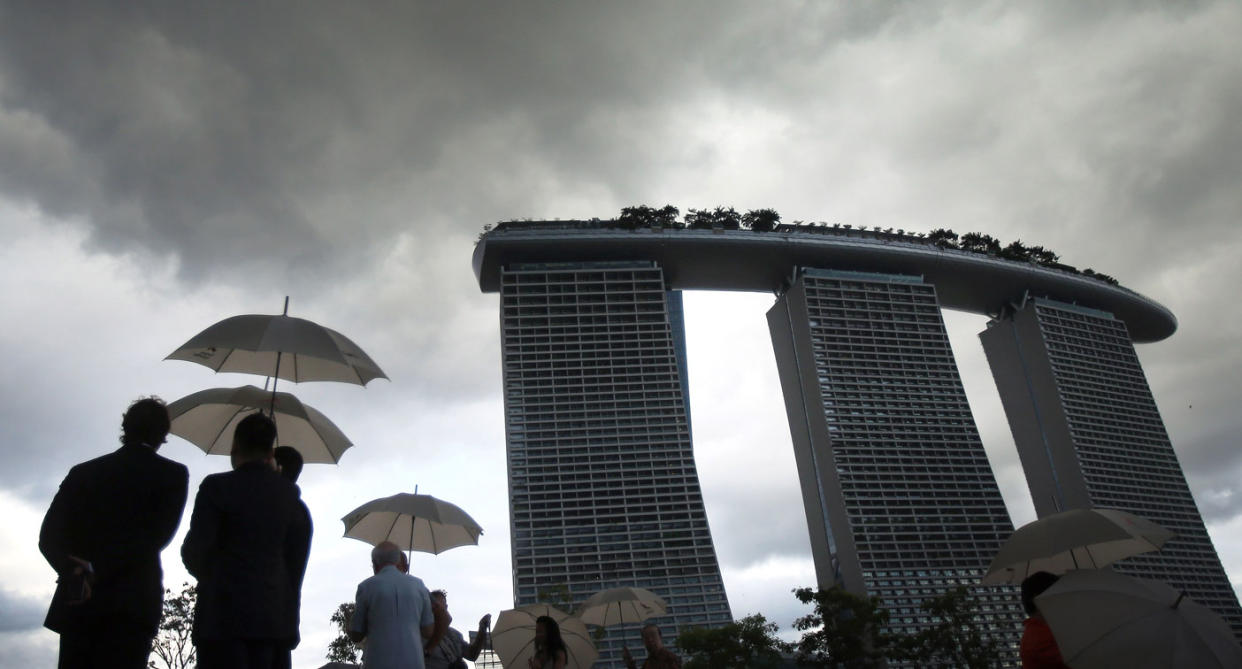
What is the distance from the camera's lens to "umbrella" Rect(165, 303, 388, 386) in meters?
7.64

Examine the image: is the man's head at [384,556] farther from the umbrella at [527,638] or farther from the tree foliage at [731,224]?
the tree foliage at [731,224]

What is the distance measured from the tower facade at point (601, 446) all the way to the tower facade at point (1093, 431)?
24.5 metres

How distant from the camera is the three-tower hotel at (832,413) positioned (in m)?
44.9

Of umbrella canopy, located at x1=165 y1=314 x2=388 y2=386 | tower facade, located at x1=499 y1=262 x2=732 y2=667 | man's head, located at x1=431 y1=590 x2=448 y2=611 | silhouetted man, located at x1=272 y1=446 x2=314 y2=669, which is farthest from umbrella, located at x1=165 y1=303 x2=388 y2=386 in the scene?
tower facade, located at x1=499 y1=262 x2=732 y2=667

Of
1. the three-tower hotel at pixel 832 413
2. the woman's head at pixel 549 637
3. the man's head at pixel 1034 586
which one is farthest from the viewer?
the three-tower hotel at pixel 832 413

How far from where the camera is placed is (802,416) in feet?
170

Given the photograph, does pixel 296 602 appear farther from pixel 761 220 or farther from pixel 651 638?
pixel 761 220

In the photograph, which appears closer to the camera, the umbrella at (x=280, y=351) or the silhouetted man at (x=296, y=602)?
the silhouetted man at (x=296, y=602)

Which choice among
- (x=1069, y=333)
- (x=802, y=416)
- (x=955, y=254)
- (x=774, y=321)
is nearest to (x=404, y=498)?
(x=802, y=416)

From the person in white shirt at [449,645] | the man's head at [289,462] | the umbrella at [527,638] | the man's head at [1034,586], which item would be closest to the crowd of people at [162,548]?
the man's head at [289,462]

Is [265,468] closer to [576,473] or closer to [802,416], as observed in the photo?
[576,473]

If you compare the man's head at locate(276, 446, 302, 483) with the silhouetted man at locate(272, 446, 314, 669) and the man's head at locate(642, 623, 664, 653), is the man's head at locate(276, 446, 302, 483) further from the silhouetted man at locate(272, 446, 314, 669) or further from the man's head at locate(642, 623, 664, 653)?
the man's head at locate(642, 623, 664, 653)

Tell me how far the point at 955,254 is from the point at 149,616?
56.0 meters

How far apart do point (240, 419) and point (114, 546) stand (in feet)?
16.0
